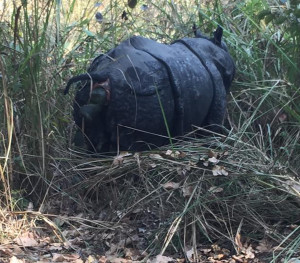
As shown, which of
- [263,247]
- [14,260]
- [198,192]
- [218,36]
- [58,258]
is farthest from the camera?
[218,36]

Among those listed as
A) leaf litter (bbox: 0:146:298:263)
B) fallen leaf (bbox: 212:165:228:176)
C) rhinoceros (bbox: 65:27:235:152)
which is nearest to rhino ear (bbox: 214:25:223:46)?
rhinoceros (bbox: 65:27:235:152)

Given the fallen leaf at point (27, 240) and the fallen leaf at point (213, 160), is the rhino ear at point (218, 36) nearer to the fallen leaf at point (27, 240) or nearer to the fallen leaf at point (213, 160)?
the fallen leaf at point (213, 160)

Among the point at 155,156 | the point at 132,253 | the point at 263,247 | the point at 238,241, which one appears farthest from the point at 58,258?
the point at 263,247

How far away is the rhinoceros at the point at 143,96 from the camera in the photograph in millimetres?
3346

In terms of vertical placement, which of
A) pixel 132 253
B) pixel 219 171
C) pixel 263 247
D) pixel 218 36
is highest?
pixel 218 36

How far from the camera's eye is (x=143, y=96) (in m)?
3.38

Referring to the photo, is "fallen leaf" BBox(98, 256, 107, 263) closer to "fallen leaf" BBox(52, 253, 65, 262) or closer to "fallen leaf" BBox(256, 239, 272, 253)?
"fallen leaf" BBox(52, 253, 65, 262)

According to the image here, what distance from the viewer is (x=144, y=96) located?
3387mm

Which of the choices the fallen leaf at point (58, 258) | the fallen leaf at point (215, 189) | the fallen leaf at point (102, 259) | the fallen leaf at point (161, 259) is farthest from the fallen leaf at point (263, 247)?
the fallen leaf at point (58, 258)

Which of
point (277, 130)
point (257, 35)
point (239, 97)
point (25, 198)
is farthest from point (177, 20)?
point (25, 198)

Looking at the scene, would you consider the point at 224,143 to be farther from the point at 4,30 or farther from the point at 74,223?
the point at 4,30

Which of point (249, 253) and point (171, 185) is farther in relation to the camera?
point (171, 185)

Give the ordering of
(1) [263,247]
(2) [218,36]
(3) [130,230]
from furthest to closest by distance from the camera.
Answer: (2) [218,36] < (3) [130,230] < (1) [263,247]

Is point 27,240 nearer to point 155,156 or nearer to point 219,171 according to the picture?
point 155,156
